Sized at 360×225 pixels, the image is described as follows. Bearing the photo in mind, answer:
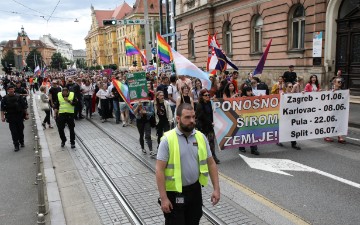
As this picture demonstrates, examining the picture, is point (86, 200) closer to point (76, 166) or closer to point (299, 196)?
point (76, 166)

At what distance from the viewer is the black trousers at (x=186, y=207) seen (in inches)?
131

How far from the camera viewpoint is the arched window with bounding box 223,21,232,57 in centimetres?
2550

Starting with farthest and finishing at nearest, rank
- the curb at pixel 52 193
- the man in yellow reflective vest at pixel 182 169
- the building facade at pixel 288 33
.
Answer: the building facade at pixel 288 33 → the curb at pixel 52 193 → the man in yellow reflective vest at pixel 182 169

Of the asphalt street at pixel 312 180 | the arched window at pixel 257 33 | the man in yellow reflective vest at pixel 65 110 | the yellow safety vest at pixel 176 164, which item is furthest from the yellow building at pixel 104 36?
the yellow safety vest at pixel 176 164

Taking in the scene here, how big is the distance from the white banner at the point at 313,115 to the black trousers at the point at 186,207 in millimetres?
5425

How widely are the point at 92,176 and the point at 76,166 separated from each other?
96cm

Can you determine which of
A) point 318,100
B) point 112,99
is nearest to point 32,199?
point 318,100

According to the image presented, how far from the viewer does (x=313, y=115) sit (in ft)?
27.8

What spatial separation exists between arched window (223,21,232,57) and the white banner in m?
17.1

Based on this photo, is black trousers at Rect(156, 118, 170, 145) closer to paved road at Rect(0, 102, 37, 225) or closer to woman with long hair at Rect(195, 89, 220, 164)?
woman with long hair at Rect(195, 89, 220, 164)

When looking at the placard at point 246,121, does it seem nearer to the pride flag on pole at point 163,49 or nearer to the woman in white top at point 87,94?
the pride flag on pole at point 163,49

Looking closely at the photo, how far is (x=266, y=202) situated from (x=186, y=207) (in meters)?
2.42

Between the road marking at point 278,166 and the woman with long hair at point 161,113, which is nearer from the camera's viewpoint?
the road marking at point 278,166

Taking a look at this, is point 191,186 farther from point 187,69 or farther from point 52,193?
point 187,69
